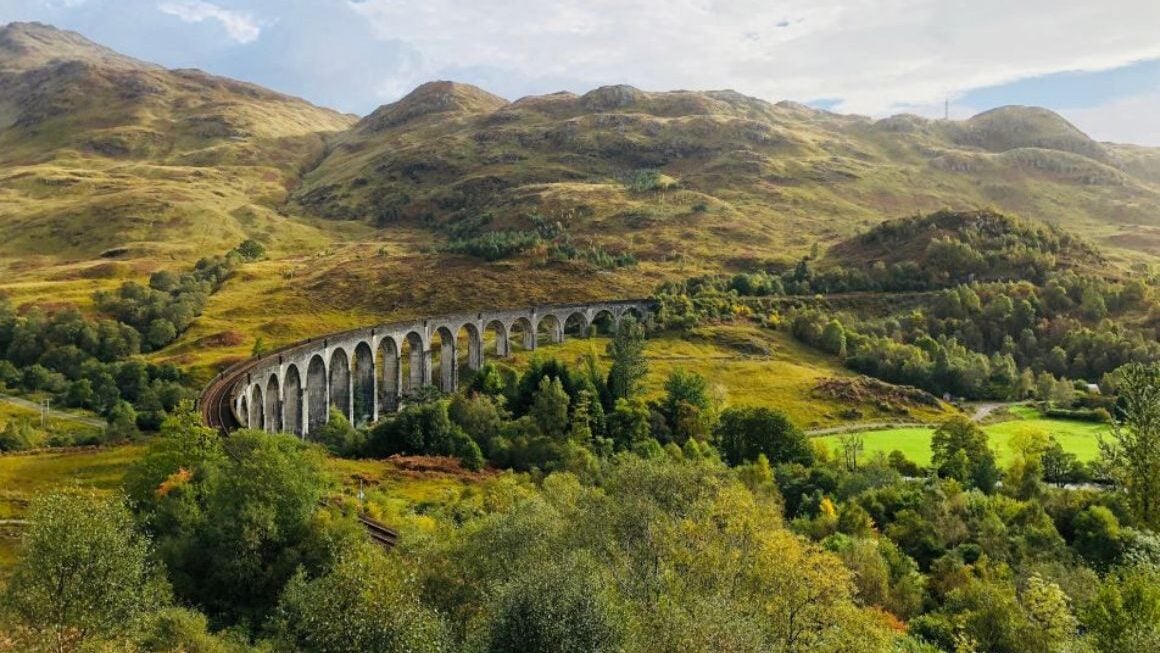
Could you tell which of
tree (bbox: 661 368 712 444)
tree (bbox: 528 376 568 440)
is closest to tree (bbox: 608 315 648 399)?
tree (bbox: 661 368 712 444)

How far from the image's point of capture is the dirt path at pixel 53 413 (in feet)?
309

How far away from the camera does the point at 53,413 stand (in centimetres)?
9581

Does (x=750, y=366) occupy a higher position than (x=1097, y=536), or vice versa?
(x=750, y=366)

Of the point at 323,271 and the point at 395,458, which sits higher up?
the point at 323,271

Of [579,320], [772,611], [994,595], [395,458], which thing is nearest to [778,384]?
[579,320]

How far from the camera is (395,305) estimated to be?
5950 inches

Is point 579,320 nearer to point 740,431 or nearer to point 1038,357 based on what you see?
point 740,431

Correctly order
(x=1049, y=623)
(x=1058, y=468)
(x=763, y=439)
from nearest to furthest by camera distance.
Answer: (x=1049, y=623)
(x=1058, y=468)
(x=763, y=439)

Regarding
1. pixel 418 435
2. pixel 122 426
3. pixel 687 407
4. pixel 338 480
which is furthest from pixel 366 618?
pixel 122 426

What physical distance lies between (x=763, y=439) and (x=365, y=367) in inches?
2055

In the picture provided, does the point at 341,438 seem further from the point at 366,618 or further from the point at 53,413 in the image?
the point at 366,618

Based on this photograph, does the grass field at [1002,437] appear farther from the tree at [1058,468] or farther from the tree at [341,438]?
the tree at [341,438]

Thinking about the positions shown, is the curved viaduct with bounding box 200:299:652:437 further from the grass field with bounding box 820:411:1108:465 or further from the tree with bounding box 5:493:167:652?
the grass field with bounding box 820:411:1108:465

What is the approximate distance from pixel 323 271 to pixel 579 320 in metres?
67.3
